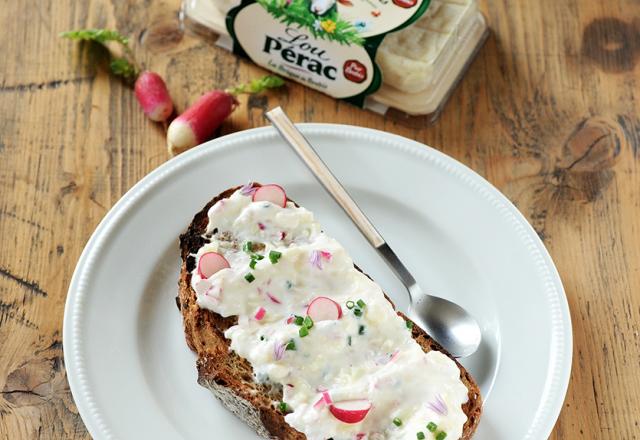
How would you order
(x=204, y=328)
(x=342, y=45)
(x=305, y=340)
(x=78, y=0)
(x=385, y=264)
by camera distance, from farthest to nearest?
(x=78, y=0) → (x=342, y=45) → (x=385, y=264) → (x=204, y=328) → (x=305, y=340)

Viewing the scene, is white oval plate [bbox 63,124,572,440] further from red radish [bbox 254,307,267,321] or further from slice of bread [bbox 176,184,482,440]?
red radish [bbox 254,307,267,321]

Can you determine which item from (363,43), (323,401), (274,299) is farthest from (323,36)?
(323,401)

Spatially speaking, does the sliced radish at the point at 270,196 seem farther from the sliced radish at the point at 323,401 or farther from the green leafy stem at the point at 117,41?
the green leafy stem at the point at 117,41

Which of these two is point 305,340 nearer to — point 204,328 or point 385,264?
point 204,328

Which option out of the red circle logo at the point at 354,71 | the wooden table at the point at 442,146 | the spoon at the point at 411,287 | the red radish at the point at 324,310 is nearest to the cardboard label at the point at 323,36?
the red circle logo at the point at 354,71

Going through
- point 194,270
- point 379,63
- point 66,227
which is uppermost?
point 379,63

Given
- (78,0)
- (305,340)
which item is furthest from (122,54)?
(305,340)
